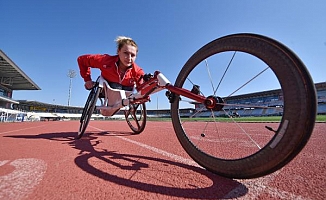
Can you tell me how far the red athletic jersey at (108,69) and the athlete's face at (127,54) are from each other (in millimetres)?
141

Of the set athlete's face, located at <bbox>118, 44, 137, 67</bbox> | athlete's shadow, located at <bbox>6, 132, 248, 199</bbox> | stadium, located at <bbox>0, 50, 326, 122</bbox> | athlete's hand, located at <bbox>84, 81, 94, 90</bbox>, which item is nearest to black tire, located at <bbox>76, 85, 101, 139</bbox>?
athlete's hand, located at <bbox>84, 81, 94, 90</bbox>

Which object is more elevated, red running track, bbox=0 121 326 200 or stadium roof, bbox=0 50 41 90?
stadium roof, bbox=0 50 41 90

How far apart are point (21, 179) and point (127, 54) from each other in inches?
89.6

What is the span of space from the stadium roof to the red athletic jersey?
26459 millimetres

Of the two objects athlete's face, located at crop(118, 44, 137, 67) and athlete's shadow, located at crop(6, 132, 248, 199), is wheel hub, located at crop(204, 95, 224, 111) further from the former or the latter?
athlete's face, located at crop(118, 44, 137, 67)

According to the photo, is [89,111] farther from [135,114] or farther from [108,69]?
[135,114]

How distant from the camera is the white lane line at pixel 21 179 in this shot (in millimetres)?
925

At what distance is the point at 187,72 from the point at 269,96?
157 feet

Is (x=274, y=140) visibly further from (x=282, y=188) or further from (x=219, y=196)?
(x=219, y=196)

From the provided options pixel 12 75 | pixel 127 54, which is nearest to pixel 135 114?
pixel 127 54

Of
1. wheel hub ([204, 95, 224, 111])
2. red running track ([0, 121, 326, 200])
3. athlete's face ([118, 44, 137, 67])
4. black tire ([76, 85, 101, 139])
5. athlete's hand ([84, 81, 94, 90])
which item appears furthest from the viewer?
athlete's hand ([84, 81, 94, 90])

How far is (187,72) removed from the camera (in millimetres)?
1695

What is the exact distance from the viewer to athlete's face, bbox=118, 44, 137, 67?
114 inches

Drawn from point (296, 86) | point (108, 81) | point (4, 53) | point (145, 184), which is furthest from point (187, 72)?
point (4, 53)
